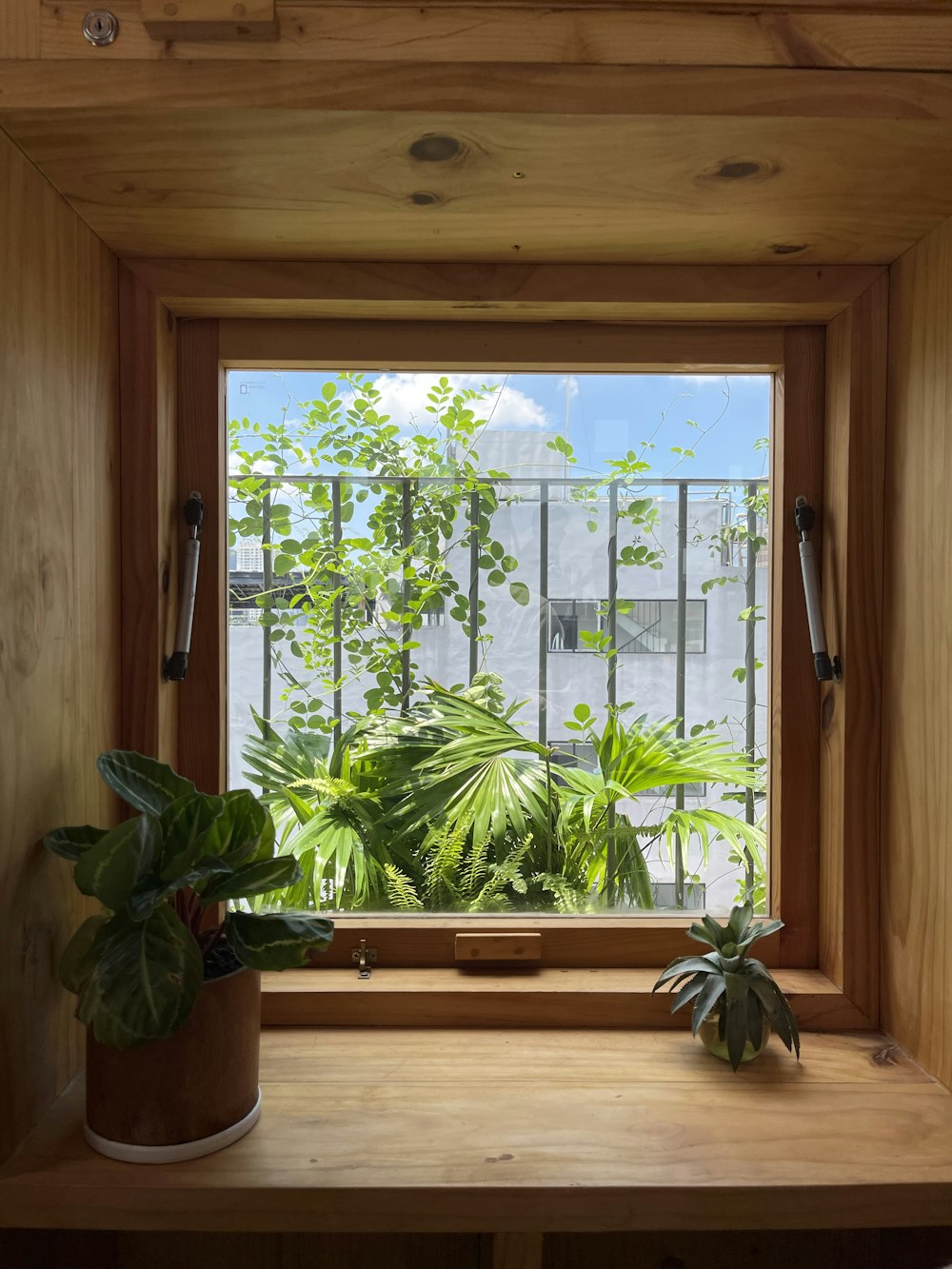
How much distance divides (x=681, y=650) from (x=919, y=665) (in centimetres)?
34

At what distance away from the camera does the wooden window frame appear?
1170 mm

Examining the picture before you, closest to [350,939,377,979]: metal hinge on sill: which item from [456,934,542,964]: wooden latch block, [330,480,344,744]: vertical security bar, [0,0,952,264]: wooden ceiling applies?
[456,934,542,964]: wooden latch block

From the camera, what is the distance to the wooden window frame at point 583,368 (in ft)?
3.84

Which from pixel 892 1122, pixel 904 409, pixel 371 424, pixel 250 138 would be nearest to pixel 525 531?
pixel 371 424

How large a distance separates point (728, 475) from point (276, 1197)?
1034 mm

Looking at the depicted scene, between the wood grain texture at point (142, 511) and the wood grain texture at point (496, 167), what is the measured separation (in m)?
0.09

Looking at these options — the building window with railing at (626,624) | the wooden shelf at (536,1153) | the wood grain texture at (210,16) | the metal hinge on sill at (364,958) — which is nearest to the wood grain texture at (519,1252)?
the wooden shelf at (536,1153)

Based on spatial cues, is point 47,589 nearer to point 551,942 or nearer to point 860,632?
point 551,942

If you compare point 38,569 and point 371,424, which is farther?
point 371,424

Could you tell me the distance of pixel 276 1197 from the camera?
34.5 inches

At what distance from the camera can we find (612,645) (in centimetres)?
134

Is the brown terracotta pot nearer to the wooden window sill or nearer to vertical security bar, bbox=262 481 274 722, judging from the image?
the wooden window sill

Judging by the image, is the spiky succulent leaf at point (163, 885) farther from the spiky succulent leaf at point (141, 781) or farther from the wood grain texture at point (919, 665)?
the wood grain texture at point (919, 665)

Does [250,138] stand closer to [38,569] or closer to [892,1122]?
[38,569]
